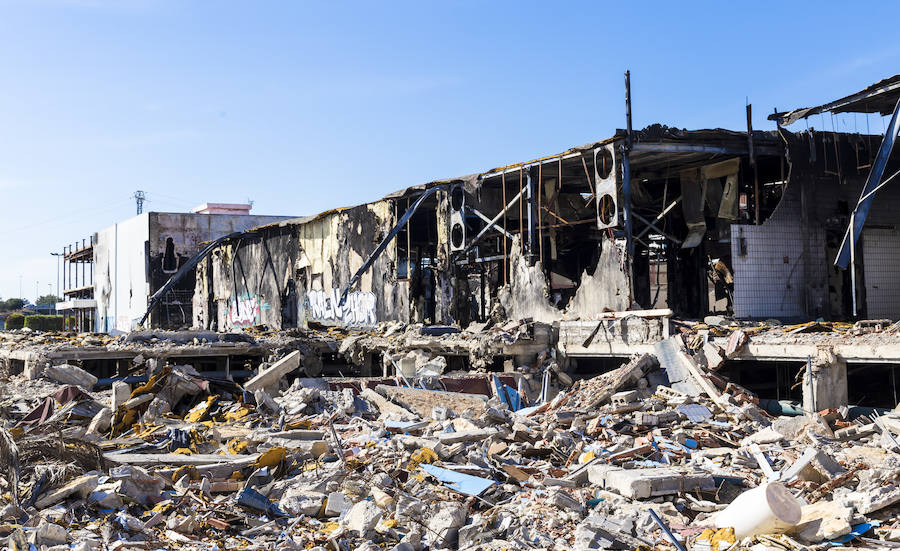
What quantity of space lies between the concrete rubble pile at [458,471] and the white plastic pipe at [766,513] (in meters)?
0.01

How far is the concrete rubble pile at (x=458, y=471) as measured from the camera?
7262 mm

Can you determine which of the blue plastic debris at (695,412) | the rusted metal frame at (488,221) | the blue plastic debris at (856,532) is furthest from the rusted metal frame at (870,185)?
the blue plastic debris at (856,532)

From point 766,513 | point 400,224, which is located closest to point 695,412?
point 766,513

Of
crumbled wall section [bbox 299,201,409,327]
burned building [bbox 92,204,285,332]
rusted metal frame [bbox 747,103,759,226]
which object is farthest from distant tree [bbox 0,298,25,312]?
rusted metal frame [bbox 747,103,759,226]

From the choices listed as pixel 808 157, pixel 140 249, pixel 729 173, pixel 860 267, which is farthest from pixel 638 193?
pixel 140 249

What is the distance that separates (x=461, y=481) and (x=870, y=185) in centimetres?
905

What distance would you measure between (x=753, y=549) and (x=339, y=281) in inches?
704

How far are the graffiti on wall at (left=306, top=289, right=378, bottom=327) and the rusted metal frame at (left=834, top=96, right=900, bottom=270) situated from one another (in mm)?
11569

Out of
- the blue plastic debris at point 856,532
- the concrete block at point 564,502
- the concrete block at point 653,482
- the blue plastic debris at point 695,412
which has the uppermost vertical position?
the blue plastic debris at point 695,412

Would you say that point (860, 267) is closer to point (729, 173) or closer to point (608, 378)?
point (729, 173)

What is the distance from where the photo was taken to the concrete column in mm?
11531

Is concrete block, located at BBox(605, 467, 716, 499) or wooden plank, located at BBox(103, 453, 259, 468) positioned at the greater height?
wooden plank, located at BBox(103, 453, 259, 468)

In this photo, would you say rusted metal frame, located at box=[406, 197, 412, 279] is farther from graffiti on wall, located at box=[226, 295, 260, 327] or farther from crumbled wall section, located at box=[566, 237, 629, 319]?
graffiti on wall, located at box=[226, 295, 260, 327]

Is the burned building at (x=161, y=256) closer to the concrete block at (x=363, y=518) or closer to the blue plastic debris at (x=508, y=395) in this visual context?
the blue plastic debris at (x=508, y=395)
